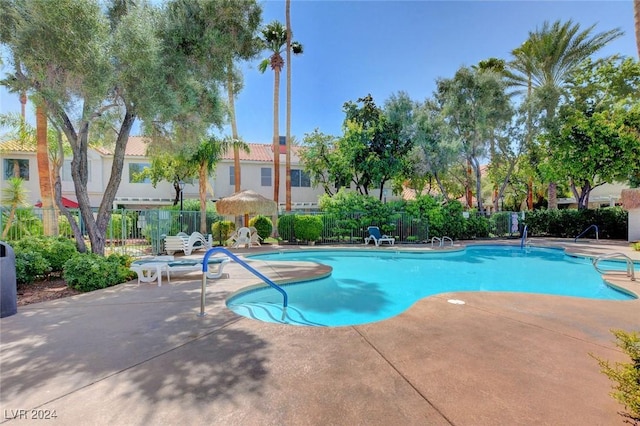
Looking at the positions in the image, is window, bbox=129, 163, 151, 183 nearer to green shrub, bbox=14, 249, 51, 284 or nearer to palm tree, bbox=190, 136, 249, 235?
palm tree, bbox=190, 136, 249, 235

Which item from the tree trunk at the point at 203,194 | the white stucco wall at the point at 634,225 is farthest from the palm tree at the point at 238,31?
the white stucco wall at the point at 634,225

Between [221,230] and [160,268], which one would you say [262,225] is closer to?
[221,230]

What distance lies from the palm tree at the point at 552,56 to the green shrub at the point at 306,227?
57.4 ft

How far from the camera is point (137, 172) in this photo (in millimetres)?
23125

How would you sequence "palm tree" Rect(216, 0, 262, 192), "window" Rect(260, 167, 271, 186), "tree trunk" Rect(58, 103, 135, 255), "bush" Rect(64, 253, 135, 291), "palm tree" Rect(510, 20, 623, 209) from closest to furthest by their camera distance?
"bush" Rect(64, 253, 135, 291) → "tree trunk" Rect(58, 103, 135, 255) → "palm tree" Rect(216, 0, 262, 192) → "palm tree" Rect(510, 20, 623, 209) → "window" Rect(260, 167, 271, 186)

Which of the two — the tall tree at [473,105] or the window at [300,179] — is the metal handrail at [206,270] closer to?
the tall tree at [473,105]

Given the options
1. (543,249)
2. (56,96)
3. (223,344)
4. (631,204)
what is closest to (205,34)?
(56,96)

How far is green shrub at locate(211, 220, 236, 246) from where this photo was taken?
1864 centimetres

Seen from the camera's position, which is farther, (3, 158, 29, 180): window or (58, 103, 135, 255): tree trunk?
(3, 158, 29, 180): window

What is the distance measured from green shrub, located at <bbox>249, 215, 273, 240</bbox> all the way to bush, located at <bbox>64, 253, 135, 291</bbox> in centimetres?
1120

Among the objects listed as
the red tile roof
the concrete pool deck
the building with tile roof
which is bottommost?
the concrete pool deck

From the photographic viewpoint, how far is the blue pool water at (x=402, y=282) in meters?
7.10

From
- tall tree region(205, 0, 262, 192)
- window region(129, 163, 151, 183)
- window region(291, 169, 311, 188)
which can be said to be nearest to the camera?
tall tree region(205, 0, 262, 192)

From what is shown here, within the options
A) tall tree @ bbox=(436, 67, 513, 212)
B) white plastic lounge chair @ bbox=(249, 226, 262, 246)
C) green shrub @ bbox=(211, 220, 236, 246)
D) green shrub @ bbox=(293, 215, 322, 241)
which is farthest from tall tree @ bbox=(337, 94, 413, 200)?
green shrub @ bbox=(211, 220, 236, 246)
